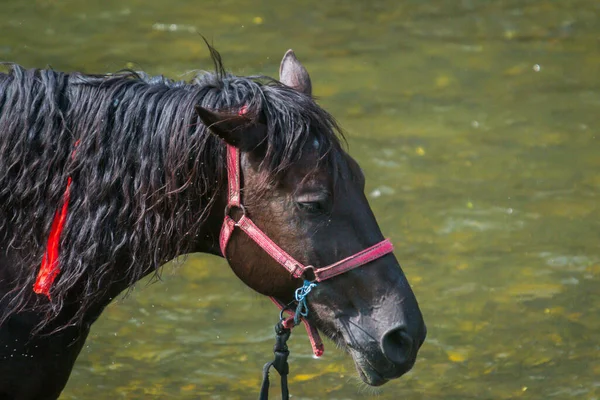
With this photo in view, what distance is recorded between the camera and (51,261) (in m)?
2.57

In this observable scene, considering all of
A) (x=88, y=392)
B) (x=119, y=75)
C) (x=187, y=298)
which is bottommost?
(x=88, y=392)

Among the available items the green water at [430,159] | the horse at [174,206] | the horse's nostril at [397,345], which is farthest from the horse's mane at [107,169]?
the green water at [430,159]

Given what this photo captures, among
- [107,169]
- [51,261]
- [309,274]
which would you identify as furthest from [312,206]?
[51,261]

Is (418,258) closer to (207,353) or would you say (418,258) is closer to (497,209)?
(497,209)

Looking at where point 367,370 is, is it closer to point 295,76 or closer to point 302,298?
point 302,298

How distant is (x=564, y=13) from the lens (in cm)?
532

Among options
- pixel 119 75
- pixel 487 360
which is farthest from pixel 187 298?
pixel 119 75

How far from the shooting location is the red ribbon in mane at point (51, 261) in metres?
2.56

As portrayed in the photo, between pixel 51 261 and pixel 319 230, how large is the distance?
77 cm

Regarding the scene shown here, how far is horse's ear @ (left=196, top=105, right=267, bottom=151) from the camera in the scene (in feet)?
7.94

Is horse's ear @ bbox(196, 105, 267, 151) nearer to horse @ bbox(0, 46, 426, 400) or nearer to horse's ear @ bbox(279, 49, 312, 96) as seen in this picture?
horse @ bbox(0, 46, 426, 400)

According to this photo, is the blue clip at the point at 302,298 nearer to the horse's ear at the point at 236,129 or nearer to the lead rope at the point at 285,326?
the lead rope at the point at 285,326

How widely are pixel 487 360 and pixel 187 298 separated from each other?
1.75 metres

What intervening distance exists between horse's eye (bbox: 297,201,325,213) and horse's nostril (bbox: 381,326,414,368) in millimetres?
402
